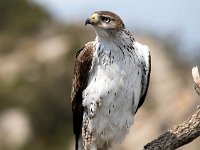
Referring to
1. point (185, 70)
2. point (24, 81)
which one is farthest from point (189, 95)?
point (24, 81)

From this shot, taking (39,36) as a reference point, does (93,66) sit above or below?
below

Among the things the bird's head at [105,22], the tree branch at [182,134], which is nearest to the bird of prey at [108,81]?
the bird's head at [105,22]

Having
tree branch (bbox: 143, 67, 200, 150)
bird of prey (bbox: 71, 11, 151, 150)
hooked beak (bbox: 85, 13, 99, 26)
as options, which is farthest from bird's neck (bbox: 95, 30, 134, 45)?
tree branch (bbox: 143, 67, 200, 150)

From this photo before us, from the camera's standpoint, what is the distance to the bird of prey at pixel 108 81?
11.8 meters

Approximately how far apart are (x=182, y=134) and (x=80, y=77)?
1641 millimetres

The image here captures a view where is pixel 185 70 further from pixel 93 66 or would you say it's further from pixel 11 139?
pixel 93 66

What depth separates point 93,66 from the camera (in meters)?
12.0

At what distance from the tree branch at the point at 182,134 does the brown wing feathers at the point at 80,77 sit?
1.36 metres

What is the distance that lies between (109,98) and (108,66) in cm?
41

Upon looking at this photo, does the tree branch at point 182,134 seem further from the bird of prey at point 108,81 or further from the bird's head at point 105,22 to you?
the bird's head at point 105,22

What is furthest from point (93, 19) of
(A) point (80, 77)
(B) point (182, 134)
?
(B) point (182, 134)

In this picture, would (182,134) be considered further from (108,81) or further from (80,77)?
(80,77)

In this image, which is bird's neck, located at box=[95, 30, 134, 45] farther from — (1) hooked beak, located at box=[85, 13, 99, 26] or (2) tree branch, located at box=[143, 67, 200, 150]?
(2) tree branch, located at box=[143, 67, 200, 150]

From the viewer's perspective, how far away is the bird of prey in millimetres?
11820
